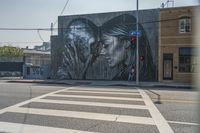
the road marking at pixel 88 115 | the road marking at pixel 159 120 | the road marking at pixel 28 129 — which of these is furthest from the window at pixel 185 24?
the road marking at pixel 28 129

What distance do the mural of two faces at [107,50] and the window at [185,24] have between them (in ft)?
8.58

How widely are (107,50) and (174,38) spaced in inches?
277

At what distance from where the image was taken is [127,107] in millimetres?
11266

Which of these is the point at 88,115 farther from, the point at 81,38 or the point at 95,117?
the point at 81,38

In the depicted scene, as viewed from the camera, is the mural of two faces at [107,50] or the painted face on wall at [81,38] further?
the painted face on wall at [81,38]

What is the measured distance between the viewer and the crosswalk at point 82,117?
7840 millimetres

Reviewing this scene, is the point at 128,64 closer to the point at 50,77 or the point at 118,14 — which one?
the point at 118,14

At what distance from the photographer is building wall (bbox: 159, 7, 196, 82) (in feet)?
91.2

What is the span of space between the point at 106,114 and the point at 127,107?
1602mm

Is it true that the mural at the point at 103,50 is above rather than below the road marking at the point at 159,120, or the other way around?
above

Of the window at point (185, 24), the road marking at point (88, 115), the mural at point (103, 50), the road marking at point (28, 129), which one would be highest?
the window at point (185, 24)

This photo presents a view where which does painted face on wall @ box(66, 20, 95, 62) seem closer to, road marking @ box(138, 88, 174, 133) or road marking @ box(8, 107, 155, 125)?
road marking @ box(138, 88, 174, 133)

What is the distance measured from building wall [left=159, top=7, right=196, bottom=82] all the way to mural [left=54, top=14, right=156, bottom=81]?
1.83m

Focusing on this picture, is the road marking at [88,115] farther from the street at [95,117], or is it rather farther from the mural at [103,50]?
the mural at [103,50]
